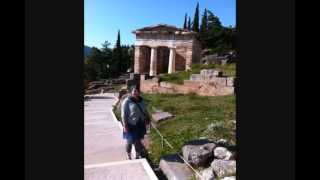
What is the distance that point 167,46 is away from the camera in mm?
27062

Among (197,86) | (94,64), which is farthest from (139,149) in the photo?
(94,64)

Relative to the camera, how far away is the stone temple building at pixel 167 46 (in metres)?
26.5

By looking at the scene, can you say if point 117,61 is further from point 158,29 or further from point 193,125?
point 193,125

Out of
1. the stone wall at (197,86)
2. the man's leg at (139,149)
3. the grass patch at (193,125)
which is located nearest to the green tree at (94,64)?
the stone wall at (197,86)

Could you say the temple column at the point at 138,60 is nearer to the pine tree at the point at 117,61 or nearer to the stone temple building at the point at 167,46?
the stone temple building at the point at 167,46

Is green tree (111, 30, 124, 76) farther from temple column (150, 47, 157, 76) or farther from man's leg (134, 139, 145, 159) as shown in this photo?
man's leg (134, 139, 145, 159)

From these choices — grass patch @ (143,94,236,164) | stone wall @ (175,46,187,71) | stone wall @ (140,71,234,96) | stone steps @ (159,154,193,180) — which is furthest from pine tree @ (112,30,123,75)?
stone steps @ (159,154,193,180)

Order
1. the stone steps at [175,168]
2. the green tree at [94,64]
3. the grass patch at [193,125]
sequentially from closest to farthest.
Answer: the stone steps at [175,168], the grass patch at [193,125], the green tree at [94,64]
